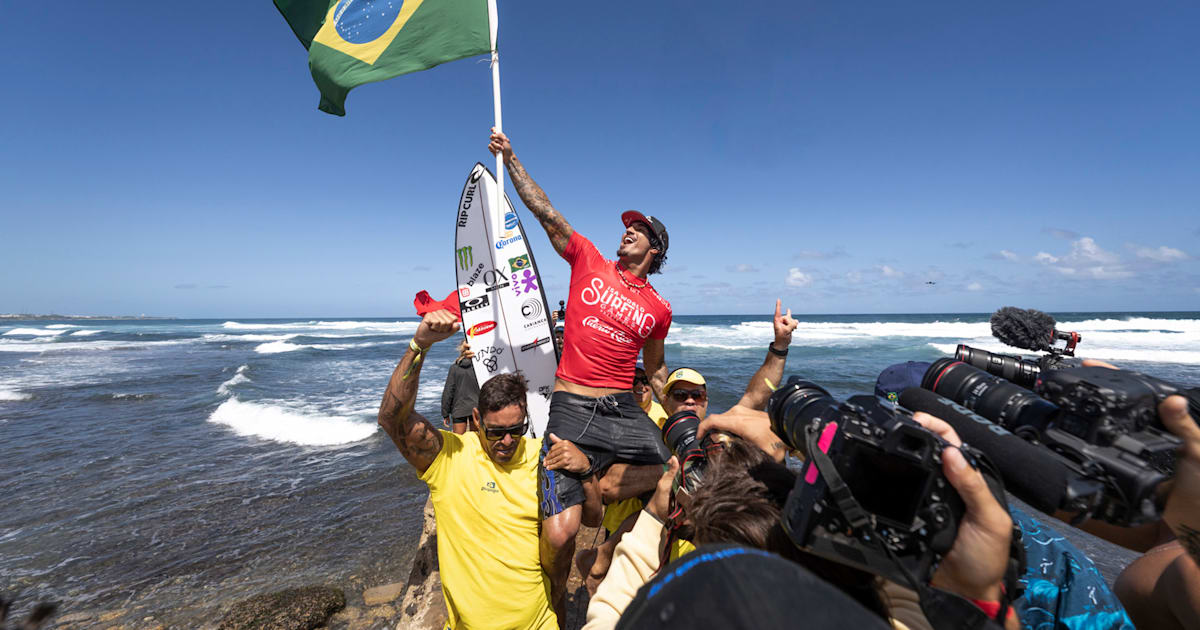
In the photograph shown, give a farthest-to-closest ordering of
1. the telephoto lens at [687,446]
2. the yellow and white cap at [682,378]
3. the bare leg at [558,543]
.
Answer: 1. the yellow and white cap at [682,378]
2. the bare leg at [558,543]
3. the telephoto lens at [687,446]

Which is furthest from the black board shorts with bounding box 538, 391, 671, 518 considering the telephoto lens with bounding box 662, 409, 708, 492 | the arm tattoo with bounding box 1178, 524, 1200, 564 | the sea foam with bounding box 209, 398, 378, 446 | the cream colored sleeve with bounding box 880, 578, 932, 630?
the sea foam with bounding box 209, 398, 378, 446

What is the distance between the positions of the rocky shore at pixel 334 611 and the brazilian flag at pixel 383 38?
14.9 feet

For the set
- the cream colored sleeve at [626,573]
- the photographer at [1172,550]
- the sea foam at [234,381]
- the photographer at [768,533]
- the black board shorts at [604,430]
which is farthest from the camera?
the sea foam at [234,381]

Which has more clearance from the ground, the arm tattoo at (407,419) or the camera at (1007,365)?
the camera at (1007,365)

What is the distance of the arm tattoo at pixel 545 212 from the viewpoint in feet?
11.6

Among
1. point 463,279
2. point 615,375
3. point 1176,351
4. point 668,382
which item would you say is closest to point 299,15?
point 463,279

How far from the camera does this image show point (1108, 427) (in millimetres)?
1225

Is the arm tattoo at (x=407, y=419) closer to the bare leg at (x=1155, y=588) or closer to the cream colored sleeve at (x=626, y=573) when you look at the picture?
the cream colored sleeve at (x=626, y=573)

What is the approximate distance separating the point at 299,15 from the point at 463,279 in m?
3.14

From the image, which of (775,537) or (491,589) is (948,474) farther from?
(491,589)

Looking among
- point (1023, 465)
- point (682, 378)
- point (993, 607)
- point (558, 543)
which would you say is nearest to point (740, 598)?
point (993, 607)

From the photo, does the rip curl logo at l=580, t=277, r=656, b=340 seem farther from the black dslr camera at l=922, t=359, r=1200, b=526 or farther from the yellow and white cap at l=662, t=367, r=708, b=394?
the black dslr camera at l=922, t=359, r=1200, b=526

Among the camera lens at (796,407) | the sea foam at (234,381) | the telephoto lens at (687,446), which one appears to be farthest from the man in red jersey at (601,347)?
the sea foam at (234,381)

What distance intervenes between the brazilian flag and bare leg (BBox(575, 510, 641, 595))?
446 cm
